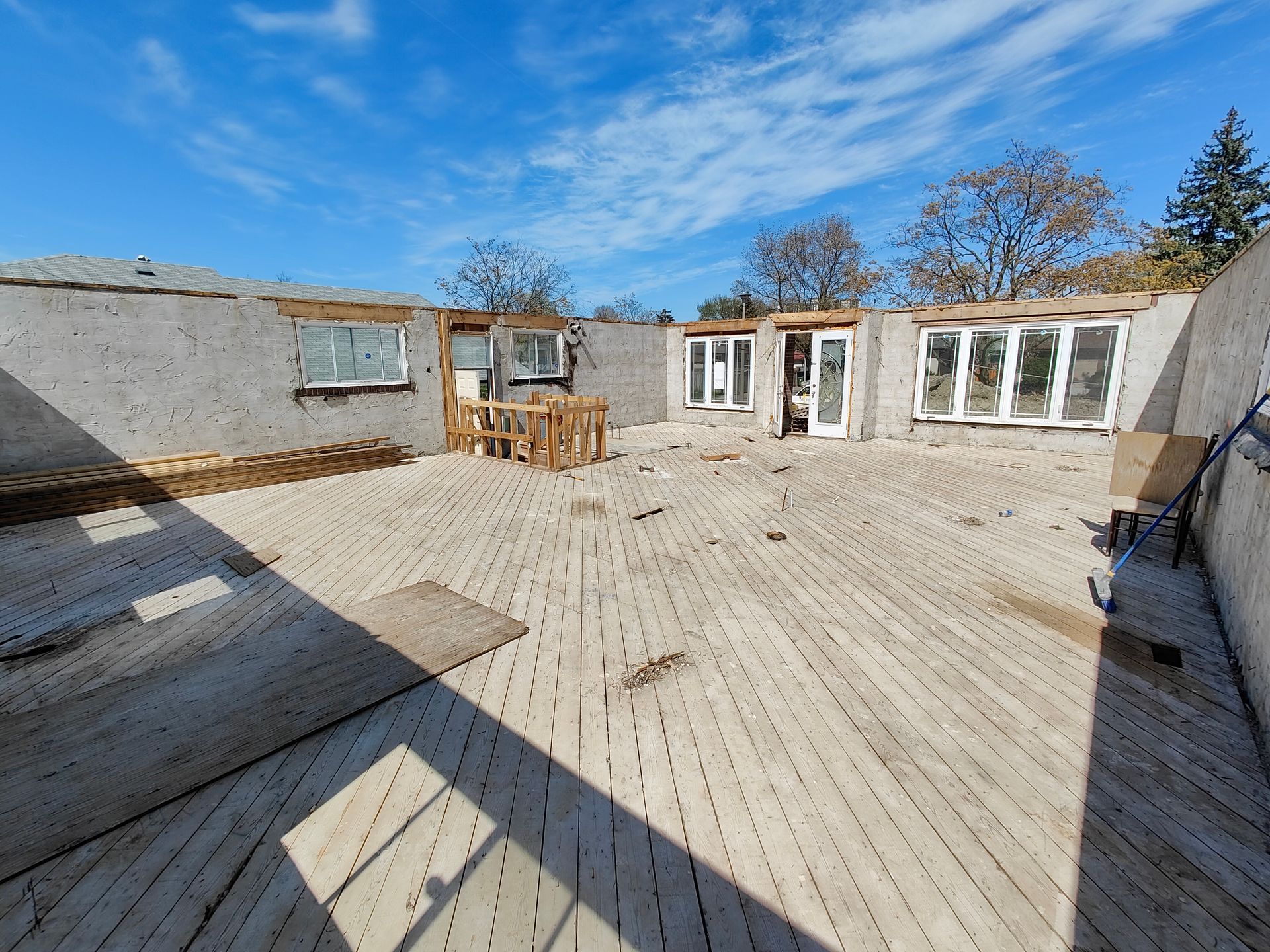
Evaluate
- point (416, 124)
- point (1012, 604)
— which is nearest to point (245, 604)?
point (1012, 604)

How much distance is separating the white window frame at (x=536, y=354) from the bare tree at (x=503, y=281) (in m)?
16.1

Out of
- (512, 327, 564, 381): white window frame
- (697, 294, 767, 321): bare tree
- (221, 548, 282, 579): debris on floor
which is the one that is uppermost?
(697, 294, 767, 321): bare tree

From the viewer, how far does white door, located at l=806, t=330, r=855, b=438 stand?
10750 millimetres

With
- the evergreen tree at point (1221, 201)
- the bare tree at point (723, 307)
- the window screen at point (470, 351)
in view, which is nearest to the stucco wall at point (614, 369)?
the window screen at point (470, 351)

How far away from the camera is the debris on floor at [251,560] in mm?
4211

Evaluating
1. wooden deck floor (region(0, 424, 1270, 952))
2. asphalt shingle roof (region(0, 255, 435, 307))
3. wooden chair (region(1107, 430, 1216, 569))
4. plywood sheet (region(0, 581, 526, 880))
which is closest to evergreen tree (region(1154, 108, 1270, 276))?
wooden chair (region(1107, 430, 1216, 569))

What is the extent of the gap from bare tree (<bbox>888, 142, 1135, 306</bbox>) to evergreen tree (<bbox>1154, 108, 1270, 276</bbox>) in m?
3.35

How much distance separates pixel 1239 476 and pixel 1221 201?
2659cm

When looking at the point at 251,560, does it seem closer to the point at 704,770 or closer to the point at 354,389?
the point at 704,770

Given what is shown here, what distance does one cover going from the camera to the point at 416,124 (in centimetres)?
1759

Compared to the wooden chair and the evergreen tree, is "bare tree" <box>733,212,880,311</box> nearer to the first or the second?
the evergreen tree

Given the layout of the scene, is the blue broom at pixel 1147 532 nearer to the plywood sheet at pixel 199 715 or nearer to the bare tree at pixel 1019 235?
the plywood sheet at pixel 199 715

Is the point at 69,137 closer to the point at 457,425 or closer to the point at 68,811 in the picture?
the point at 457,425

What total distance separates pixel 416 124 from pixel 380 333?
1378cm
